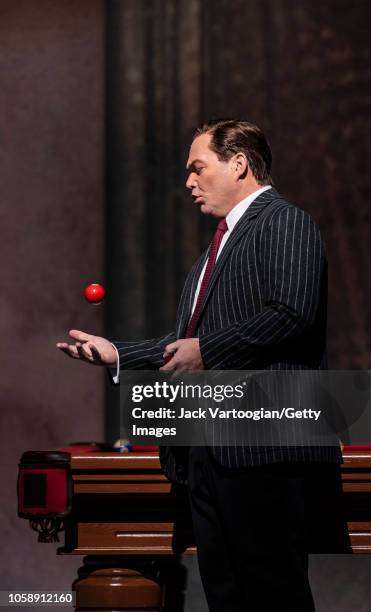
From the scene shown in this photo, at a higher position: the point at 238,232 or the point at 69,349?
the point at 238,232

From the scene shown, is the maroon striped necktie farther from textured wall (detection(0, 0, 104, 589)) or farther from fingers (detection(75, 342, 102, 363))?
textured wall (detection(0, 0, 104, 589))

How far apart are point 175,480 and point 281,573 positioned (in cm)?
32

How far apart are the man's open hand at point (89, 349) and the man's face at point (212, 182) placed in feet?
1.23

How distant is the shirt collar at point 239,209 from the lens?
2.09m

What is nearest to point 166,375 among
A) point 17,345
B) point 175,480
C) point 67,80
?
point 175,480

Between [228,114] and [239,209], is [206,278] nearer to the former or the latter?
[239,209]

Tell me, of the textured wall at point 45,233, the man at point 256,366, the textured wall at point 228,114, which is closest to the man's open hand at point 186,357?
the man at point 256,366

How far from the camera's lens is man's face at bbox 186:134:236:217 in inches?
83.2

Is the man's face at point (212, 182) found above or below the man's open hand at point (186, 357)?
above

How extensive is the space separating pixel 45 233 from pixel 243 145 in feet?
7.08

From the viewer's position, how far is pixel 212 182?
2.12 metres

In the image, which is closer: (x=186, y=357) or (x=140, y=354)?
(x=186, y=357)

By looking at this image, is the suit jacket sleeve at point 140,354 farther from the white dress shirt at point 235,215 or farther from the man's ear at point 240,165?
the man's ear at point 240,165

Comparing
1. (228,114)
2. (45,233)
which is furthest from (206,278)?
(45,233)
